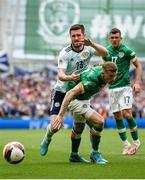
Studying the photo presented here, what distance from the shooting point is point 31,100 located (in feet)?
110

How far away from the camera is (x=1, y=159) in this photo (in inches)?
538

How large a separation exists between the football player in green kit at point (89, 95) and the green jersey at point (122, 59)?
100 inches

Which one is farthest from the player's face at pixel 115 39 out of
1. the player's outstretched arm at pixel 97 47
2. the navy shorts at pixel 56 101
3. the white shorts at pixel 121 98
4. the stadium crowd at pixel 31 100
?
the stadium crowd at pixel 31 100

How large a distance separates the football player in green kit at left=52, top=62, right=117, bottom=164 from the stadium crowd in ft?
61.3

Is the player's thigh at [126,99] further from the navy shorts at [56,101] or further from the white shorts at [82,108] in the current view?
the white shorts at [82,108]

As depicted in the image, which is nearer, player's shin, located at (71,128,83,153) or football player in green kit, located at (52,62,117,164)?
football player in green kit, located at (52,62,117,164)

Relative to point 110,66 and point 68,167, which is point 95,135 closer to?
point 68,167

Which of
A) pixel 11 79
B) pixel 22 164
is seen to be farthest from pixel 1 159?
pixel 11 79

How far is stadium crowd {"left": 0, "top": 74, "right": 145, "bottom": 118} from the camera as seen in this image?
32656 millimetres

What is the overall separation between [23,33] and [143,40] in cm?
869

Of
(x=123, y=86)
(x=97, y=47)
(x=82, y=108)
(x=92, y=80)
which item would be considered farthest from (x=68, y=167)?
(x=123, y=86)

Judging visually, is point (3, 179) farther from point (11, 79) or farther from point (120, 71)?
point (11, 79)

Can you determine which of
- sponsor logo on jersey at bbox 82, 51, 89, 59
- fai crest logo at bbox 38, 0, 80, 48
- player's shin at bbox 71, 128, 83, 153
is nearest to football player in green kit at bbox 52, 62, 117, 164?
player's shin at bbox 71, 128, 83, 153

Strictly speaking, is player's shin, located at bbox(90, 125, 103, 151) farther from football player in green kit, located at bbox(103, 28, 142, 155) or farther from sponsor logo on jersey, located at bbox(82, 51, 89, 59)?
football player in green kit, located at bbox(103, 28, 142, 155)
